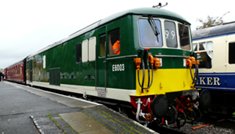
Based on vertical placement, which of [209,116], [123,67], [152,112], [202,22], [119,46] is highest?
[202,22]

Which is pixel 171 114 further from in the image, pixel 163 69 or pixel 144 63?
pixel 144 63

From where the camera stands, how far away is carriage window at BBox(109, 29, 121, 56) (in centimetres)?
727

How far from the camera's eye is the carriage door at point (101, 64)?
792cm

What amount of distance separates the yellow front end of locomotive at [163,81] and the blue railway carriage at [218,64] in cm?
97

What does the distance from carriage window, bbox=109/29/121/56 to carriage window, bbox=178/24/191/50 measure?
1774mm

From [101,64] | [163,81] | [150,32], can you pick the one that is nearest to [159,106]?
[163,81]

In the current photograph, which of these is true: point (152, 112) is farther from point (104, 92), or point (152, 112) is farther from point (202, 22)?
point (202, 22)

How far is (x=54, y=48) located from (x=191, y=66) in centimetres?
770

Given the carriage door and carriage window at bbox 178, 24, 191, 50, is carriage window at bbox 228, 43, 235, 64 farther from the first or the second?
the carriage door

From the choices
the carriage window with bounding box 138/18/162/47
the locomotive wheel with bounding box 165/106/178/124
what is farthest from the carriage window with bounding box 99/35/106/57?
the locomotive wheel with bounding box 165/106/178/124

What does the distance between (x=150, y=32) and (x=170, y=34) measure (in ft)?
2.33

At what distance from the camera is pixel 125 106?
24.1ft

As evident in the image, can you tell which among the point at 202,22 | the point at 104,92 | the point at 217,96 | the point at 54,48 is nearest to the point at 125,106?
the point at 104,92

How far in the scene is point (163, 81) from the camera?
23.2 ft
